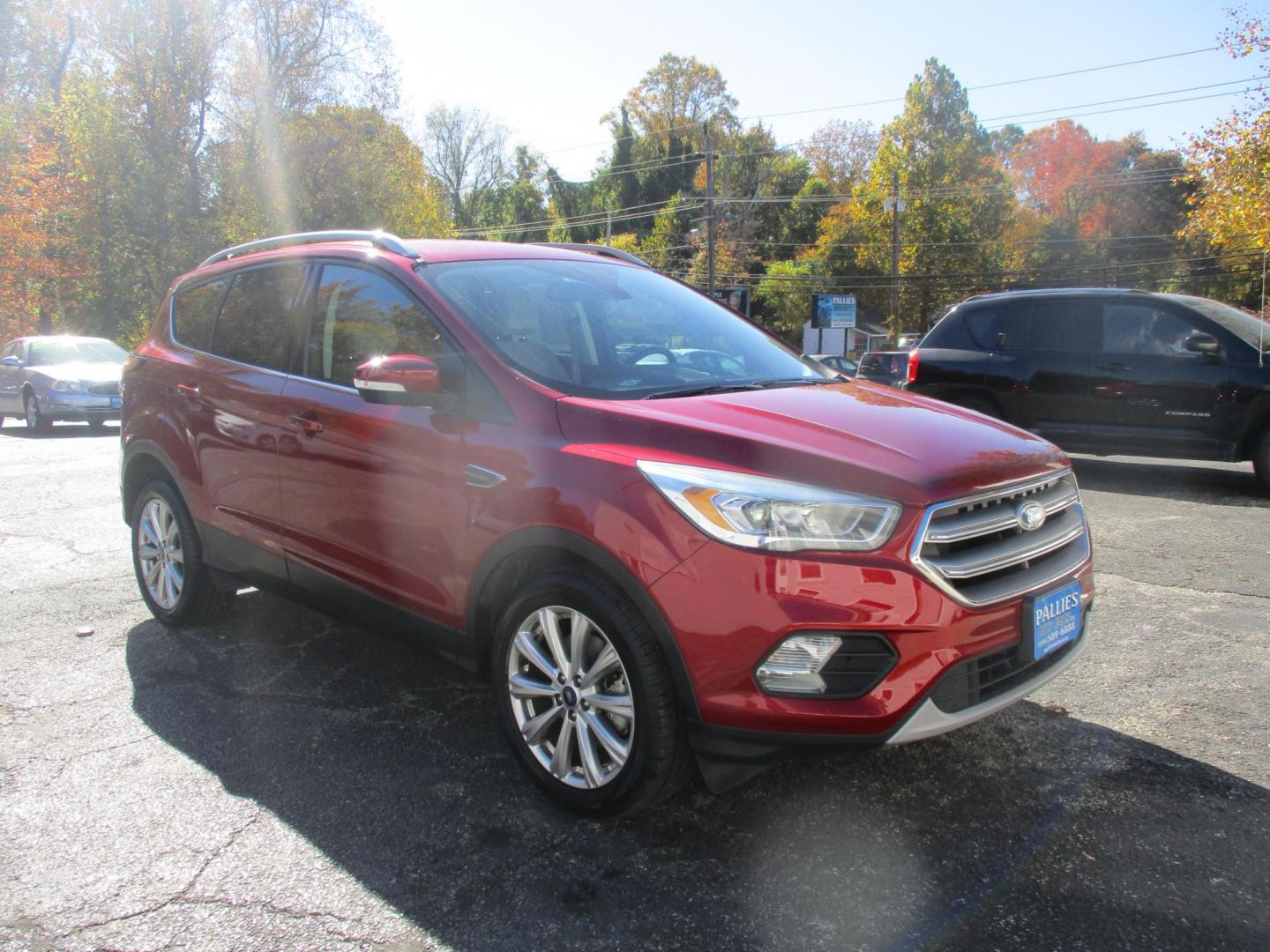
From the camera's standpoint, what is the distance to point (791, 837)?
9.14 feet

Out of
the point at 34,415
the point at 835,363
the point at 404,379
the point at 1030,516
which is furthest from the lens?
the point at 835,363

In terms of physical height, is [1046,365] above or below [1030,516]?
above

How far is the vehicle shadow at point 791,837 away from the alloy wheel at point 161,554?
38.2 inches

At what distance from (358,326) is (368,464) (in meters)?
0.60

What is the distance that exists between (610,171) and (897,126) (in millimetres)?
21107

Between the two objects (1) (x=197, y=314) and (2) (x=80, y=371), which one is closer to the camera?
(1) (x=197, y=314)

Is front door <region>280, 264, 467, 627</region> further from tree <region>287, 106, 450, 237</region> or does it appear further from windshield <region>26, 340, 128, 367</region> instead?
tree <region>287, 106, 450, 237</region>

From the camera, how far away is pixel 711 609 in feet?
8.07

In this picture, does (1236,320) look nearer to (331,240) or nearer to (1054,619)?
(1054,619)

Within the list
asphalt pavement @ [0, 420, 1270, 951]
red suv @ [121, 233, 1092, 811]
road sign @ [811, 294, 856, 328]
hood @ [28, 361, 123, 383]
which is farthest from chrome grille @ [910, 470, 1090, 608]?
road sign @ [811, 294, 856, 328]

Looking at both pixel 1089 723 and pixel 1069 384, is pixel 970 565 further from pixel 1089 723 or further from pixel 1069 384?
pixel 1069 384

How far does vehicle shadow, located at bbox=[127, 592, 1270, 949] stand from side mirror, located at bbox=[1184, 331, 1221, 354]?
597cm

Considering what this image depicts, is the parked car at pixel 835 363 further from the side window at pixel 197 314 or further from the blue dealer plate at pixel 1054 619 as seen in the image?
the side window at pixel 197 314

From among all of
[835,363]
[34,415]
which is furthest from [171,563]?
[835,363]
